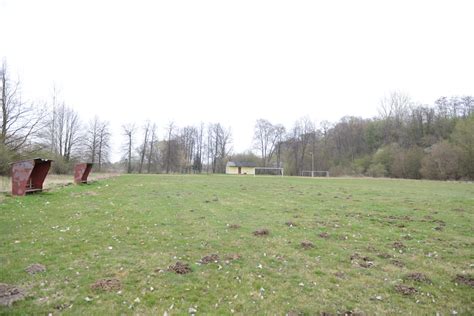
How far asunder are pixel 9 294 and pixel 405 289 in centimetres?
690

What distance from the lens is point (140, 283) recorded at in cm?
518

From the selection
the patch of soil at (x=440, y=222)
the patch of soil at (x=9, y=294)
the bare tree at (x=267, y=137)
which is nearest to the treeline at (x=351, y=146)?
the bare tree at (x=267, y=137)

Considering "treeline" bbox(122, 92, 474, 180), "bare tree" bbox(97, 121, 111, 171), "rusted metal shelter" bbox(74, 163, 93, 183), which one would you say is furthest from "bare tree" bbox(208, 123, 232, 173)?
"rusted metal shelter" bbox(74, 163, 93, 183)

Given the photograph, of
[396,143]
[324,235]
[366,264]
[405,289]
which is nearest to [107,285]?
[405,289]

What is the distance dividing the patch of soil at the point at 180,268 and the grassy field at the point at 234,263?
13 centimetres

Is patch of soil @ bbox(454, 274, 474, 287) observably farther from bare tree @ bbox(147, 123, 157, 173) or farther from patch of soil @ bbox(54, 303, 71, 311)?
bare tree @ bbox(147, 123, 157, 173)

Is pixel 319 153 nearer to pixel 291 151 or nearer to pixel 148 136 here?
pixel 291 151

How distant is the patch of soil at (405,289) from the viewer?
5121 millimetres

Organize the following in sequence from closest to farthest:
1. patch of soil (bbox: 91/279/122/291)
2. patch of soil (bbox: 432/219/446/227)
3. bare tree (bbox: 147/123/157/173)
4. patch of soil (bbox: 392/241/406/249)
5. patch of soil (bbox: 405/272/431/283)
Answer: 1. patch of soil (bbox: 91/279/122/291)
2. patch of soil (bbox: 405/272/431/283)
3. patch of soil (bbox: 392/241/406/249)
4. patch of soil (bbox: 432/219/446/227)
5. bare tree (bbox: 147/123/157/173)

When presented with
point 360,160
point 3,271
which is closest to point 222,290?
point 3,271

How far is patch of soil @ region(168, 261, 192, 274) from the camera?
229 inches

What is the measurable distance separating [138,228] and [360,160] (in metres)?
79.1

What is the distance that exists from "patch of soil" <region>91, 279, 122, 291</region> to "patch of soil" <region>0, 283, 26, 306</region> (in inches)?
41.5

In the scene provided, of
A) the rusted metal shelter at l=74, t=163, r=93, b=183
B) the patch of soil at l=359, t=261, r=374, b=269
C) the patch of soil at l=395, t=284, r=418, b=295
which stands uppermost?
the rusted metal shelter at l=74, t=163, r=93, b=183
